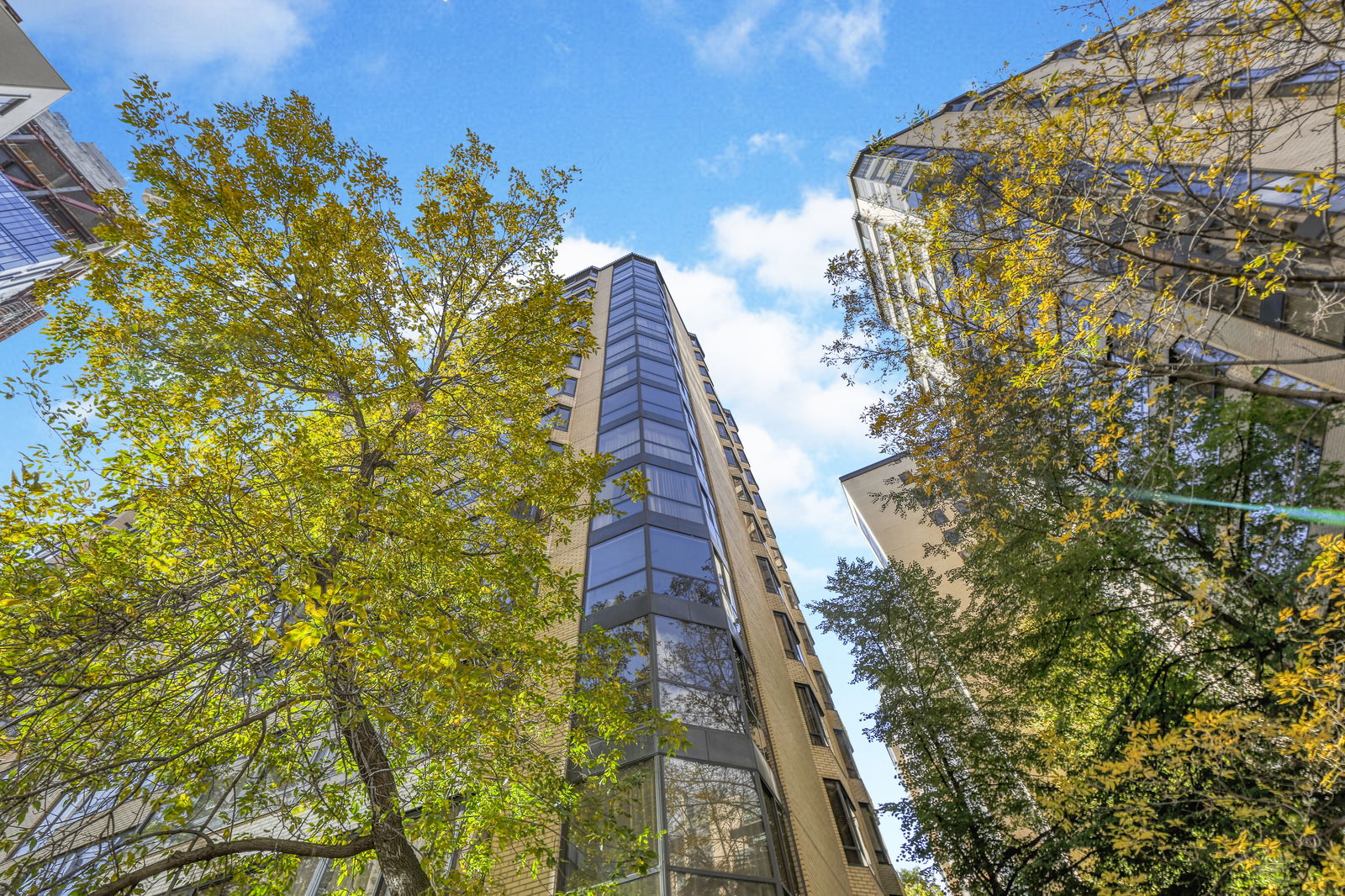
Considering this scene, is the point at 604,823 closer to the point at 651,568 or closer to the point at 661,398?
the point at 651,568

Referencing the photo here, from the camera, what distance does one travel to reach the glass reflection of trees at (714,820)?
940cm

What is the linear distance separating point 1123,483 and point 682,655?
29.1 ft

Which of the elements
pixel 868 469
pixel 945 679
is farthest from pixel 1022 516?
pixel 868 469

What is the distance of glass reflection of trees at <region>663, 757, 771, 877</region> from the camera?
370 inches

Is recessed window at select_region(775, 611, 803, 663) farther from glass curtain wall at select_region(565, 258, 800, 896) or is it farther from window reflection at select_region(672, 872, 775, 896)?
window reflection at select_region(672, 872, 775, 896)

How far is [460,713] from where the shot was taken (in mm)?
5156

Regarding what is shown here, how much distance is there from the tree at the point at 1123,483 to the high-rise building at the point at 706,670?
2777 millimetres

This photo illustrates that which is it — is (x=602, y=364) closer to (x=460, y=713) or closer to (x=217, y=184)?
(x=217, y=184)

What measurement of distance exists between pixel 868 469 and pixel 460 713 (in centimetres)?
5258

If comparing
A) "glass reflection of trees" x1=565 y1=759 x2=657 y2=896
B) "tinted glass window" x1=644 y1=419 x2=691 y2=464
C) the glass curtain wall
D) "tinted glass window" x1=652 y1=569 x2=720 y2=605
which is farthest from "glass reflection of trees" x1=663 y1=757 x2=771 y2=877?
"tinted glass window" x1=644 y1=419 x2=691 y2=464

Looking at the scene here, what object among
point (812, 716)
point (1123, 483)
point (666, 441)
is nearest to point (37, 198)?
point (666, 441)

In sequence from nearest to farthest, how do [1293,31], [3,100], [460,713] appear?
[460,713], [1293,31], [3,100]

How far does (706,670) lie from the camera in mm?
12719

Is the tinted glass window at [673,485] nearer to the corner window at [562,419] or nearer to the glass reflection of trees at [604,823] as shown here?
the corner window at [562,419]
